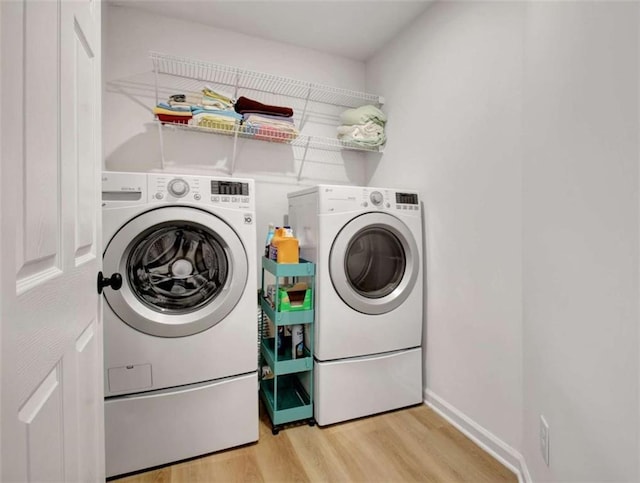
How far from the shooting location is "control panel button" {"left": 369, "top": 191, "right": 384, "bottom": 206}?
1.78 m

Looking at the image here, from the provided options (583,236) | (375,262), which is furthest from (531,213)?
(375,262)

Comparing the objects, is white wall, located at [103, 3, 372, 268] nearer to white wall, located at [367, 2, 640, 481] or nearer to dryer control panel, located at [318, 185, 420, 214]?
white wall, located at [367, 2, 640, 481]

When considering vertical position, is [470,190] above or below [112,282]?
above

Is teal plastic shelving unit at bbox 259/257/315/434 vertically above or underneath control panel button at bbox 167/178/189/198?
underneath

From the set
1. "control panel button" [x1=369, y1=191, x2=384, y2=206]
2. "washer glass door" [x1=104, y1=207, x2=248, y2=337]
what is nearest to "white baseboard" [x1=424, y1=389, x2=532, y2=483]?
"control panel button" [x1=369, y1=191, x2=384, y2=206]

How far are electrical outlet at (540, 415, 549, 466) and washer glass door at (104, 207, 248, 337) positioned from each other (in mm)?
1235

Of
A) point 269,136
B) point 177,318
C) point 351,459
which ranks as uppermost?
point 269,136

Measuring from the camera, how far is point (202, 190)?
1456mm

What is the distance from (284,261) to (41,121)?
4.13ft

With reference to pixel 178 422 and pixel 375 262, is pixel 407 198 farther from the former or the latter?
pixel 178 422

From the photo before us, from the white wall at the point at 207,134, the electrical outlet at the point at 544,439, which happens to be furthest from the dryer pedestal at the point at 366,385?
the white wall at the point at 207,134

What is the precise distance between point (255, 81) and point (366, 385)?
6.70 ft

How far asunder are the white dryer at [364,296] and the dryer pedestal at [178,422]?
40 cm

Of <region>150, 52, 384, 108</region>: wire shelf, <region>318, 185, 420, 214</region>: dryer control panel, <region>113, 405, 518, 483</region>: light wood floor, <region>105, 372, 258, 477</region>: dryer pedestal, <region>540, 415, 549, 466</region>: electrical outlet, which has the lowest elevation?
<region>113, 405, 518, 483</region>: light wood floor
